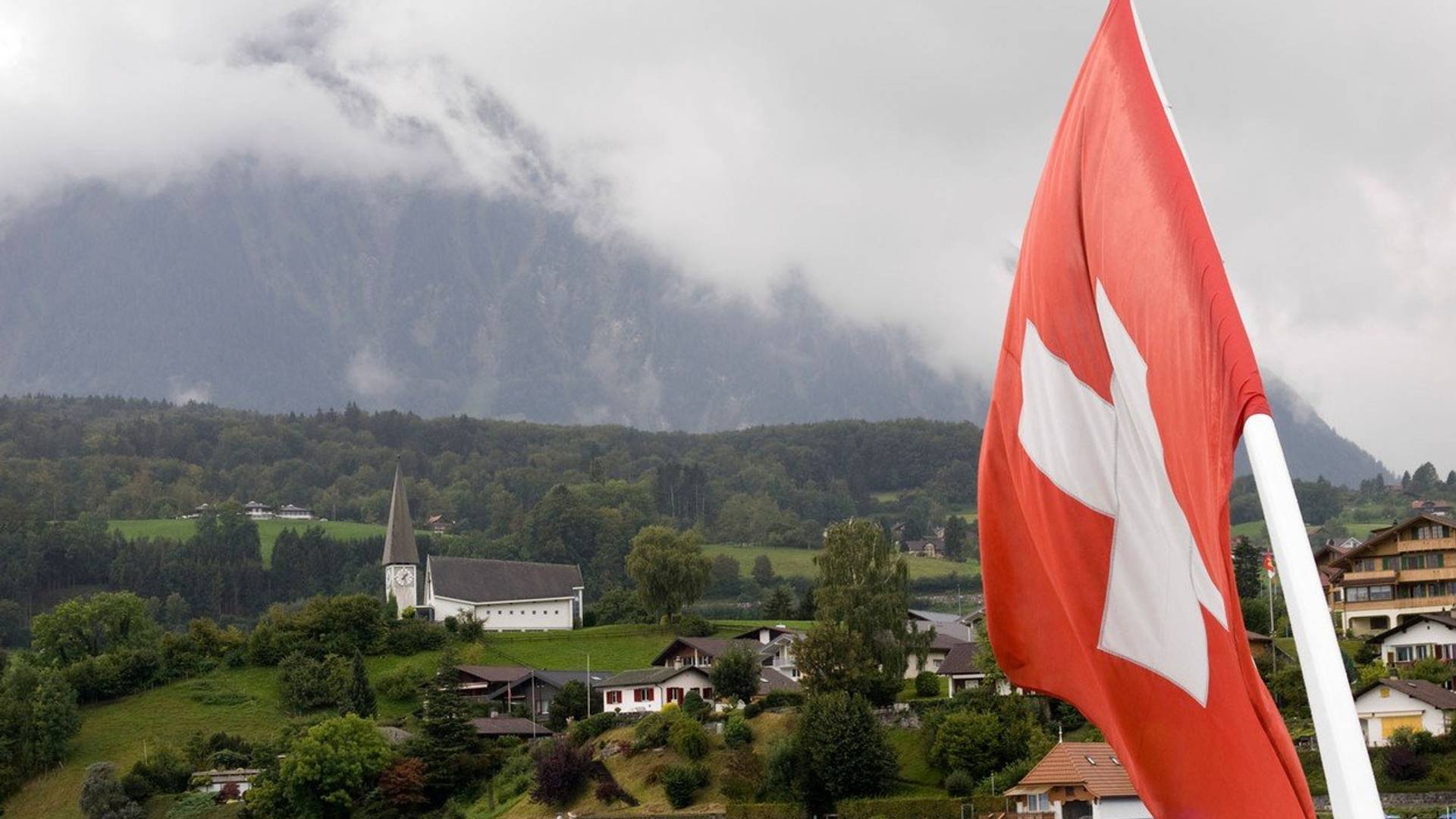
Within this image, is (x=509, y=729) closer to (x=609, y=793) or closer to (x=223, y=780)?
(x=223, y=780)

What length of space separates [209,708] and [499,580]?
34.0 metres

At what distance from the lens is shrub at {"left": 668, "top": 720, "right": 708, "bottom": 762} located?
5559cm

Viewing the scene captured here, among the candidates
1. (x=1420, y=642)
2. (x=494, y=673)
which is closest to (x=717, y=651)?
(x=494, y=673)

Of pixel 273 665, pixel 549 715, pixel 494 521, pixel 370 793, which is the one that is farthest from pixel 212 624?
pixel 494 521

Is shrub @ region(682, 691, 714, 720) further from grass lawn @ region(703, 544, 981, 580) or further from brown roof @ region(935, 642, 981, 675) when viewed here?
grass lawn @ region(703, 544, 981, 580)

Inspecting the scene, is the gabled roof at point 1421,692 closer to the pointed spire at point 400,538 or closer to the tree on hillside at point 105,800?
the tree on hillside at point 105,800

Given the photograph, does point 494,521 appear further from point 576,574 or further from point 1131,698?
point 1131,698

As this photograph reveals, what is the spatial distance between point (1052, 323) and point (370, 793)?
53.8m

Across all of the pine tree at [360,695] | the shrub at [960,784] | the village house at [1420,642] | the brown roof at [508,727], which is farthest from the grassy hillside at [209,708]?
the village house at [1420,642]

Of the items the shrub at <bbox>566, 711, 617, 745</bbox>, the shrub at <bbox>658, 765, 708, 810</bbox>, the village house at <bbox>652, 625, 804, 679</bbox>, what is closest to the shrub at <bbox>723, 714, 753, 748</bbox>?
the shrub at <bbox>658, 765, 708, 810</bbox>

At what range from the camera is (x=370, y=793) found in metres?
57.9

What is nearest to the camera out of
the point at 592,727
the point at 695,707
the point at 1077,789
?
the point at 1077,789

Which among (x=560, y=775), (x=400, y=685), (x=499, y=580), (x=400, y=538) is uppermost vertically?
(x=400, y=538)

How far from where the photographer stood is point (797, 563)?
552 feet
